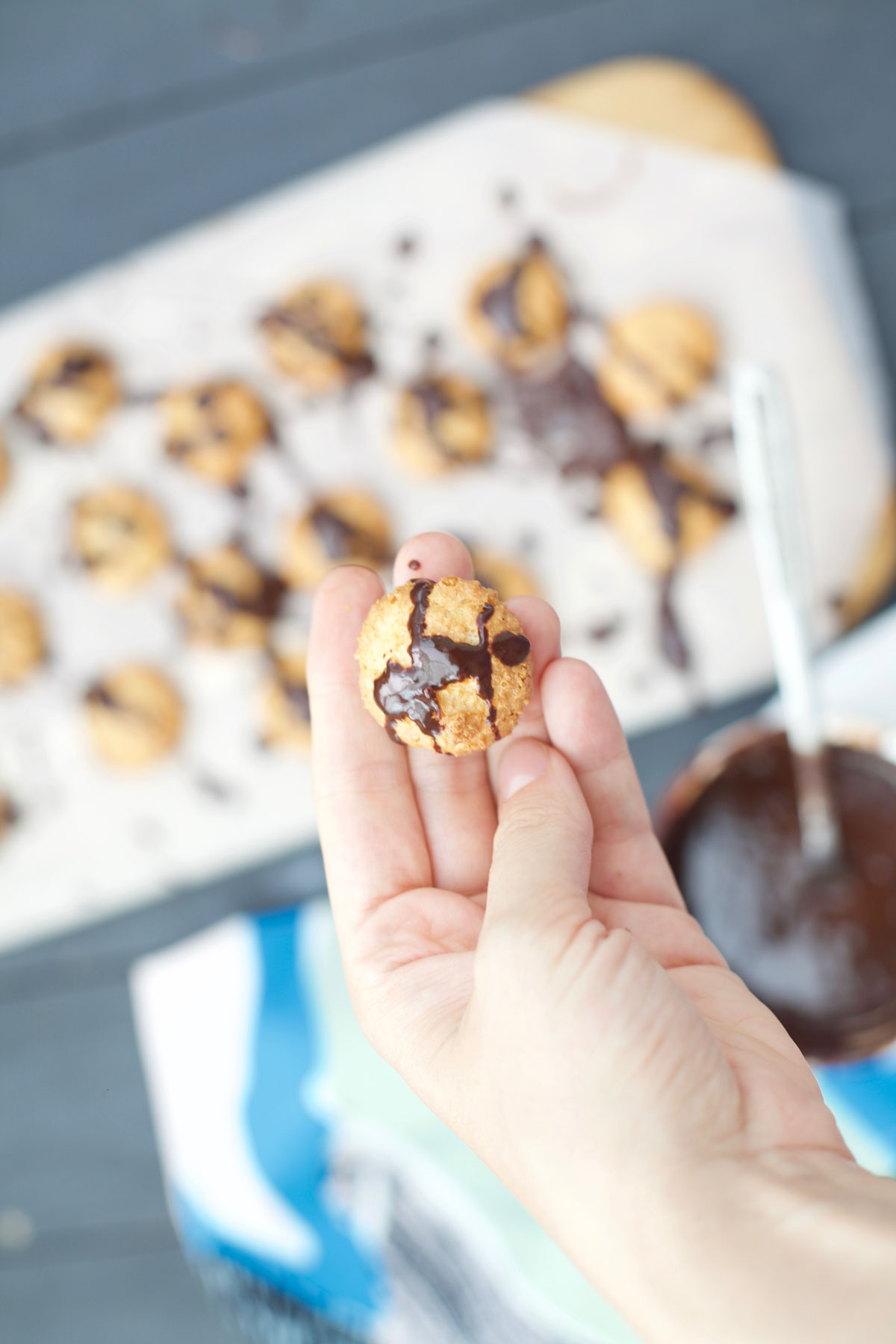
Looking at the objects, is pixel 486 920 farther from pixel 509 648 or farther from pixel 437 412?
pixel 437 412

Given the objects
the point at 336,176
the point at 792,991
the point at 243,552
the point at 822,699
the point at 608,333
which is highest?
the point at 336,176

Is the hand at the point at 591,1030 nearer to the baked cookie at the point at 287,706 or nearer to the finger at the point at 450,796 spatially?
the finger at the point at 450,796

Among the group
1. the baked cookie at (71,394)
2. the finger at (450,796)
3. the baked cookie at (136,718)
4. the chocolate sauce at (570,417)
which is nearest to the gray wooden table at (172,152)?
the baked cookie at (71,394)

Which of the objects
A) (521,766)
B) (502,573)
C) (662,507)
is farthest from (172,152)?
(521,766)

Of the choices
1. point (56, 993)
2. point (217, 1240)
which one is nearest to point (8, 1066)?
point (56, 993)

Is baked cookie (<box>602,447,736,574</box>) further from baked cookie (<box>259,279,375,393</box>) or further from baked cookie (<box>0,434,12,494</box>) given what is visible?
baked cookie (<box>0,434,12,494</box>)

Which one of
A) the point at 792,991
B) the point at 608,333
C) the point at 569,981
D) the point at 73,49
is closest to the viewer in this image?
the point at 569,981

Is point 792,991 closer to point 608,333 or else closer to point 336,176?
point 608,333
